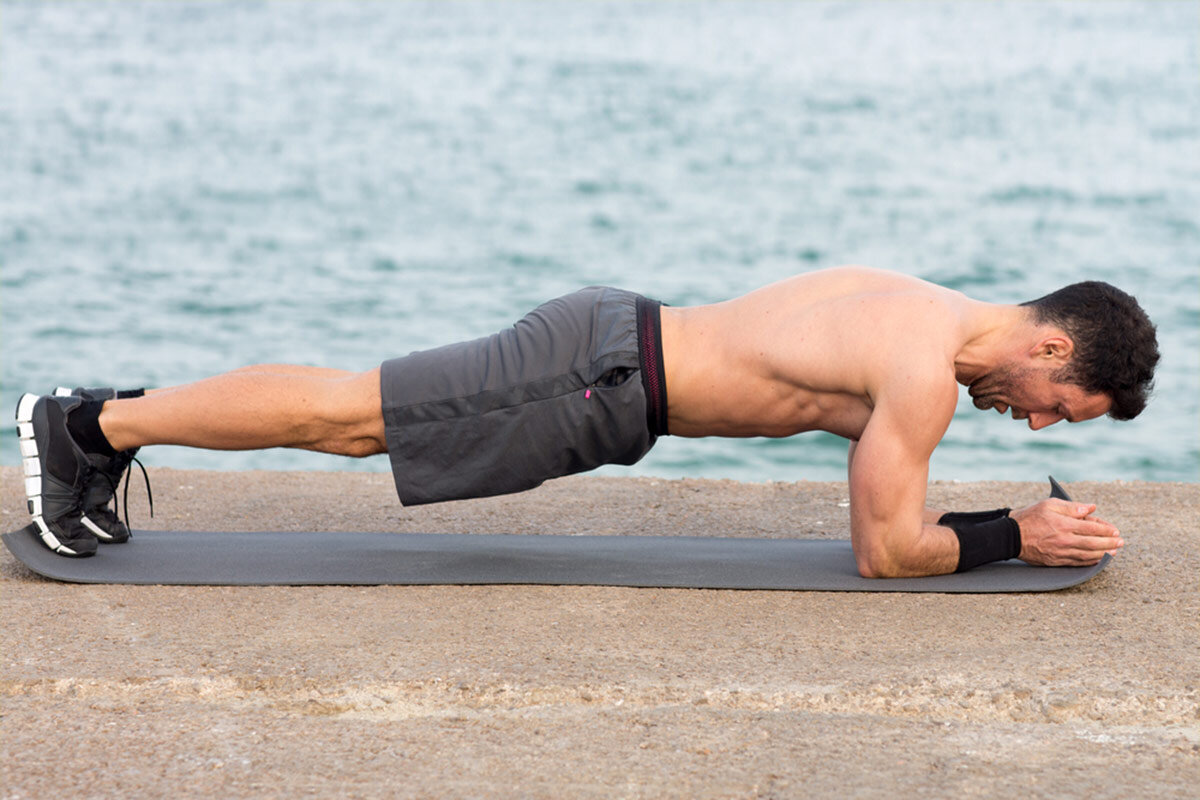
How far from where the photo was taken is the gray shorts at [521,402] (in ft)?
9.68

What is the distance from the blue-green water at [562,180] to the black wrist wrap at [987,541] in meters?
5.30

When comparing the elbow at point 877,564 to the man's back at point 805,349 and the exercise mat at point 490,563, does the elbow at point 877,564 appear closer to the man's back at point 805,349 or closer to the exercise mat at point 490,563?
the exercise mat at point 490,563

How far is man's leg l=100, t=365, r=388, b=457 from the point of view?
2.91 metres

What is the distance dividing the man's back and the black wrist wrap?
1.25 ft

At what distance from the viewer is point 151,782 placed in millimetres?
2086

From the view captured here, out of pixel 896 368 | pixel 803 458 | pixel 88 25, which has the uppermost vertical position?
pixel 88 25

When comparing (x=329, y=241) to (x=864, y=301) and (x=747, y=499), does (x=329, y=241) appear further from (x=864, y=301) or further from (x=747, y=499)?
(x=864, y=301)

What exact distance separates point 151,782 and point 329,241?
1317 centimetres

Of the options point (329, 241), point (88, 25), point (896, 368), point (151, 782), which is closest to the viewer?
point (151, 782)

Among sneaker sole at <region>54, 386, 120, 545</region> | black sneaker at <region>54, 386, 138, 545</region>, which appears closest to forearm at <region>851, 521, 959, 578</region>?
black sneaker at <region>54, 386, 138, 545</region>

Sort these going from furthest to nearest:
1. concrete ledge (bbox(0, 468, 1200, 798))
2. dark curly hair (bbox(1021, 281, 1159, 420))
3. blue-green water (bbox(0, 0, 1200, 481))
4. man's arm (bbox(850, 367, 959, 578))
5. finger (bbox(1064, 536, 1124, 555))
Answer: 1. blue-green water (bbox(0, 0, 1200, 481))
2. finger (bbox(1064, 536, 1124, 555))
3. dark curly hair (bbox(1021, 281, 1159, 420))
4. man's arm (bbox(850, 367, 959, 578))
5. concrete ledge (bbox(0, 468, 1200, 798))

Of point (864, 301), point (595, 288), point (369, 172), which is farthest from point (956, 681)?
point (369, 172)

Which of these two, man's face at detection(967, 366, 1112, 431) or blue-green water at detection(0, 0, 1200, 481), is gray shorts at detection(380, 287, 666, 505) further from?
blue-green water at detection(0, 0, 1200, 481)

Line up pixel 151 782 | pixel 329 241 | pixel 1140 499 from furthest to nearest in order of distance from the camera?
1. pixel 329 241
2. pixel 1140 499
3. pixel 151 782
